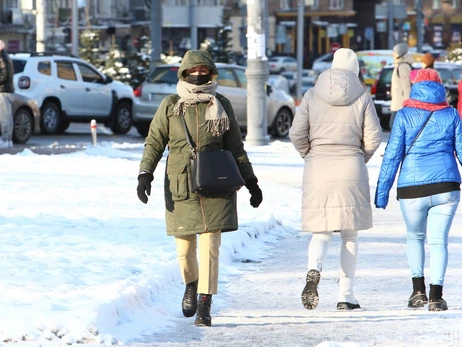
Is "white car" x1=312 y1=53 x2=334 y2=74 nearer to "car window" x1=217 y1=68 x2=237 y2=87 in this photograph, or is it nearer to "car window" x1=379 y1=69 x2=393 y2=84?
"car window" x1=379 y1=69 x2=393 y2=84

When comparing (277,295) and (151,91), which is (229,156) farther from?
(151,91)

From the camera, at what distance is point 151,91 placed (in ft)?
84.4

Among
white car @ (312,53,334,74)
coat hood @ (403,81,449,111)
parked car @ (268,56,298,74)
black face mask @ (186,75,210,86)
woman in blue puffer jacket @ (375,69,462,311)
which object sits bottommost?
parked car @ (268,56,298,74)

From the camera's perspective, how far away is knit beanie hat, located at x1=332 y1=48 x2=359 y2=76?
830 cm

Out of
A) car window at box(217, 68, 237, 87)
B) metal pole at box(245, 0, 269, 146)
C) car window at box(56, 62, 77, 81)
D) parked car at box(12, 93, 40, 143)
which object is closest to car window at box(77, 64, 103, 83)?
car window at box(56, 62, 77, 81)

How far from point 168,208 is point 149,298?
2.66ft

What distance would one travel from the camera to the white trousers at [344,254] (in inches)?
325

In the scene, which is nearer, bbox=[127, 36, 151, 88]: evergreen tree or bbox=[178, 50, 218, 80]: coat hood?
bbox=[178, 50, 218, 80]: coat hood

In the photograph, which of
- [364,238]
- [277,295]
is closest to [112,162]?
[364,238]

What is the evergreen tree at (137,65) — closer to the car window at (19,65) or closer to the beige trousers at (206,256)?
the car window at (19,65)

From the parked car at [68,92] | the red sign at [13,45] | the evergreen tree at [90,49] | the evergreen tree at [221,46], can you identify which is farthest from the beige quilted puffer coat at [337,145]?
the red sign at [13,45]

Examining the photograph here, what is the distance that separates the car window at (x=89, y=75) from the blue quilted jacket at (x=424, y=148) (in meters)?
18.9

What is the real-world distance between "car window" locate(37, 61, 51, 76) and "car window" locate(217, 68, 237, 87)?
332cm

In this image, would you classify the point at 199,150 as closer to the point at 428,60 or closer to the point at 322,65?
the point at 428,60
